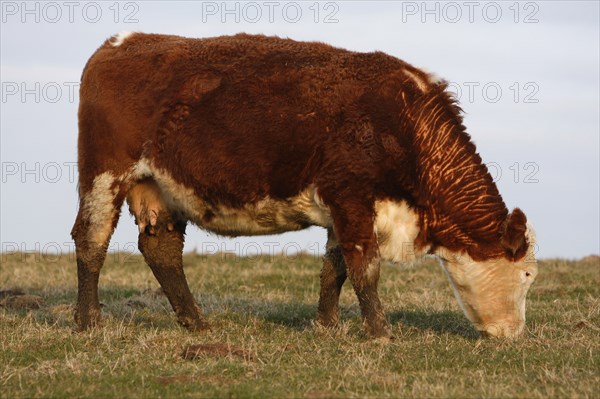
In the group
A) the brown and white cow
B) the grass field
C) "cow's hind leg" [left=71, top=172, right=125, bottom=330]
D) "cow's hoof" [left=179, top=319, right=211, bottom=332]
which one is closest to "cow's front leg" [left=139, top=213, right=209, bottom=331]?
the brown and white cow

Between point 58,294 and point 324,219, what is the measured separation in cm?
517

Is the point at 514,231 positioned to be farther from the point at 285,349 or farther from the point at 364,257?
the point at 285,349

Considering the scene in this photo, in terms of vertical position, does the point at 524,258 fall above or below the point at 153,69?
below

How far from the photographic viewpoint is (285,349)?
8.98 m

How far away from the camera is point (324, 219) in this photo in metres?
9.79

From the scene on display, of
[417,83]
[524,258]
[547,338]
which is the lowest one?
[547,338]

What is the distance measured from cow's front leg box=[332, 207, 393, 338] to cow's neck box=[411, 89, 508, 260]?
1.84 ft

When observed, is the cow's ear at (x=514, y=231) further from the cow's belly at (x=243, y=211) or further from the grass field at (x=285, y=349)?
the cow's belly at (x=243, y=211)

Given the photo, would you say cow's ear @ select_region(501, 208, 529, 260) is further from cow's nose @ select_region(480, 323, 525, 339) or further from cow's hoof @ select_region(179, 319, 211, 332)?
cow's hoof @ select_region(179, 319, 211, 332)

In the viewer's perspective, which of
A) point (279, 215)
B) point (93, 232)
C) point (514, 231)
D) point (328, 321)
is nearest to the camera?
point (514, 231)

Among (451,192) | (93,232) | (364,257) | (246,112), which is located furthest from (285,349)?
(93,232)

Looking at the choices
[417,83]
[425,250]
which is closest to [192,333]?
[425,250]

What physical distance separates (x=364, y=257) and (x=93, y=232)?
9.68ft

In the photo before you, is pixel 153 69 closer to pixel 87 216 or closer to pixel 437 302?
pixel 87 216
